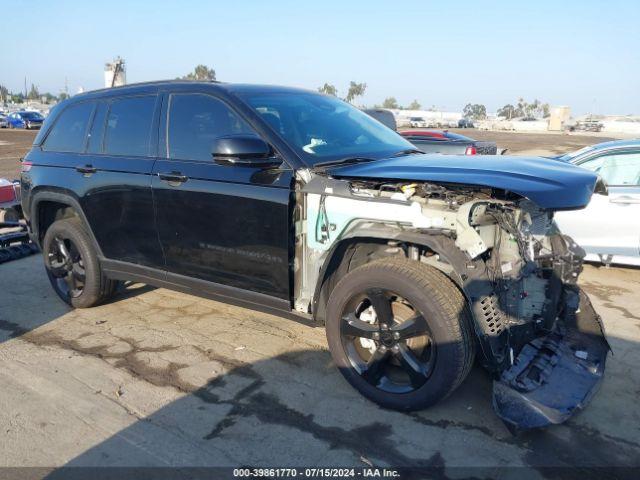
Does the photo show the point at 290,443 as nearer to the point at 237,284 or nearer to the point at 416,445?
the point at 416,445

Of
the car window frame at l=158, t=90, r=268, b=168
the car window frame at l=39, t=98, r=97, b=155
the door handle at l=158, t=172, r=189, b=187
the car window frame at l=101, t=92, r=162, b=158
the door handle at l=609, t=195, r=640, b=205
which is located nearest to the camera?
the car window frame at l=158, t=90, r=268, b=168

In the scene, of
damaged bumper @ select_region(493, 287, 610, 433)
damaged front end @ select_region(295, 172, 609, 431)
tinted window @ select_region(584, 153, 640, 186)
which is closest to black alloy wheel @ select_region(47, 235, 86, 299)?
damaged front end @ select_region(295, 172, 609, 431)

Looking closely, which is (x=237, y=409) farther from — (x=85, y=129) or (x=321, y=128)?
(x=85, y=129)

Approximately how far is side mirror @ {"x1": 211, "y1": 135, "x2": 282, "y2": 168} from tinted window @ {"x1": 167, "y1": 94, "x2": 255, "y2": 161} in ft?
1.08

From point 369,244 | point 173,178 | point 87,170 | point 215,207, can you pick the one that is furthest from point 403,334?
point 87,170

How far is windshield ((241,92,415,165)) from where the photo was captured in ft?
11.9

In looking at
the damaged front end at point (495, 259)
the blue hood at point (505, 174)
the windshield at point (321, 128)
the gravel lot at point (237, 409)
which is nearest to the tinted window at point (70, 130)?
the gravel lot at point (237, 409)

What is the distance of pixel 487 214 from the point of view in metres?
2.92

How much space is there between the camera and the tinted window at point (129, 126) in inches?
165

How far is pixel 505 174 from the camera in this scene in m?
2.88

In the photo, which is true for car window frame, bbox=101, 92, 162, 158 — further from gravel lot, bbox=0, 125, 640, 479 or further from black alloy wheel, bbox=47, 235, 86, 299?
gravel lot, bbox=0, 125, 640, 479

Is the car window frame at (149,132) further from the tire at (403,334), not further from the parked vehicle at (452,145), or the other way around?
the parked vehicle at (452,145)

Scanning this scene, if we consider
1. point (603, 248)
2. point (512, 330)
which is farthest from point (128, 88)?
point (603, 248)

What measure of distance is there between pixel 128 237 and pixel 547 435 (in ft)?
11.0
